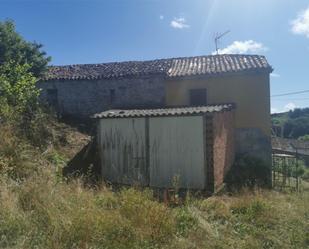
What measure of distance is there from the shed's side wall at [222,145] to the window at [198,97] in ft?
6.75

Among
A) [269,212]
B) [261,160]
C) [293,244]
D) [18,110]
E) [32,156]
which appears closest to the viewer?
[293,244]

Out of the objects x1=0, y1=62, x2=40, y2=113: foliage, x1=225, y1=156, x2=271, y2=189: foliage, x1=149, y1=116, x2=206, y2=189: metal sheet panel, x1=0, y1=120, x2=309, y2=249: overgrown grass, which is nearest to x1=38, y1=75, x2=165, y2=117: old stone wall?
x1=0, y1=62, x2=40, y2=113: foliage

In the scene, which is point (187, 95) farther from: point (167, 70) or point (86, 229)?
point (86, 229)

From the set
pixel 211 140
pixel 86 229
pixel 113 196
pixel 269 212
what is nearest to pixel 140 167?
pixel 211 140

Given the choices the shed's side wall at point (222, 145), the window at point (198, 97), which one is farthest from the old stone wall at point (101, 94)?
the shed's side wall at point (222, 145)

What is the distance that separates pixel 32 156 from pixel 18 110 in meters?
3.30

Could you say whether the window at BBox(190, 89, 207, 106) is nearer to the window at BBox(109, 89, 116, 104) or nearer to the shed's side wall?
the shed's side wall

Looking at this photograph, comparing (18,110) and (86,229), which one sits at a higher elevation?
(18,110)

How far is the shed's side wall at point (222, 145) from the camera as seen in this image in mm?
11242

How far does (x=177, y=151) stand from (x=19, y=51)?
1054cm

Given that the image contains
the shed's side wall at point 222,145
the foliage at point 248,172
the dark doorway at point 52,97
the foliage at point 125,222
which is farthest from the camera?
the dark doorway at point 52,97

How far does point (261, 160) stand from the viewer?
15.3 m

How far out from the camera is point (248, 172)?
14.3 metres

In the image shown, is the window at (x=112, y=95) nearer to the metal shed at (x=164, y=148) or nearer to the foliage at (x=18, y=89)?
the foliage at (x=18, y=89)
